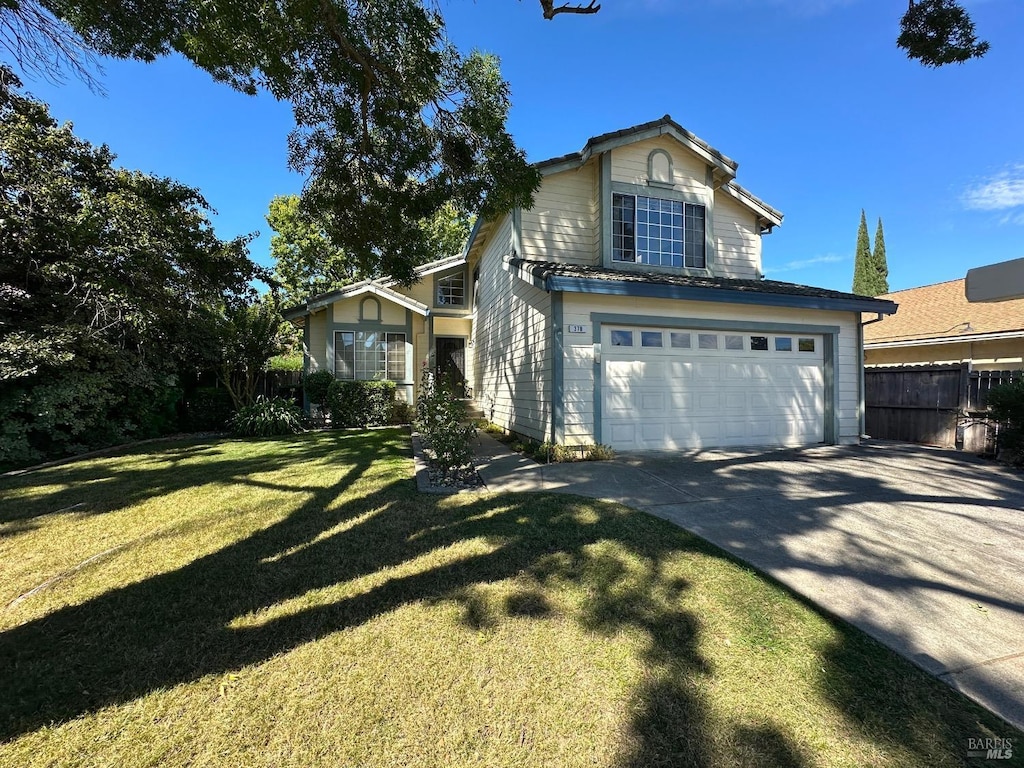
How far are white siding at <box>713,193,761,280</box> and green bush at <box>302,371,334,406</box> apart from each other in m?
10.9

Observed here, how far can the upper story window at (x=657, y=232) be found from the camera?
Answer: 359 inches

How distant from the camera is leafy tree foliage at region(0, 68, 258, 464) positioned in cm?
770

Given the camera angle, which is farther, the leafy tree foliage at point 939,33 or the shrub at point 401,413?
the shrub at point 401,413

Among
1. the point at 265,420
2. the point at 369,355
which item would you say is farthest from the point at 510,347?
the point at 265,420

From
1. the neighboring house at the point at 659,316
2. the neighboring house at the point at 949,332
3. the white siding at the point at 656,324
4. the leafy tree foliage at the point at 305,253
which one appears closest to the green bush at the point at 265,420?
the neighboring house at the point at 659,316

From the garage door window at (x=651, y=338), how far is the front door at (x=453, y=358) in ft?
27.7

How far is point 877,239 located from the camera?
102 feet

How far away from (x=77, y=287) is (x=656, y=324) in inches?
446

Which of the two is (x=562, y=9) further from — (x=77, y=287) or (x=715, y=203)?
(x=77, y=287)

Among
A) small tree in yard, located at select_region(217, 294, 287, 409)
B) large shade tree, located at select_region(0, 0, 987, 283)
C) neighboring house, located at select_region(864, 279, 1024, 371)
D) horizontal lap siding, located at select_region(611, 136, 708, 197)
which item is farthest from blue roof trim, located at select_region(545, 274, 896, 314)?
small tree in yard, located at select_region(217, 294, 287, 409)

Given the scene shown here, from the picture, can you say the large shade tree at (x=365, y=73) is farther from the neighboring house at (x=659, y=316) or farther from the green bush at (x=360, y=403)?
the green bush at (x=360, y=403)

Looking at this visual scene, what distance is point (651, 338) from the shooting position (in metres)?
7.93

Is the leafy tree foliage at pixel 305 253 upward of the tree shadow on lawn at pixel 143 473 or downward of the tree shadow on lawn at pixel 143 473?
upward

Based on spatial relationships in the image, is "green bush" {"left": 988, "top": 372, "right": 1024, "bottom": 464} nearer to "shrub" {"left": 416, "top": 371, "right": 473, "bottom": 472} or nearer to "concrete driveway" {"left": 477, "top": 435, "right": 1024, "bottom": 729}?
"concrete driveway" {"left": 477, "top": 435, "right": 1024, "bottom": 729}
